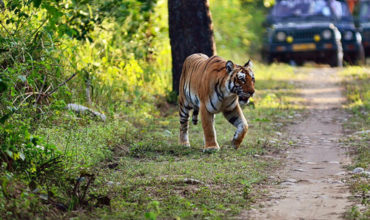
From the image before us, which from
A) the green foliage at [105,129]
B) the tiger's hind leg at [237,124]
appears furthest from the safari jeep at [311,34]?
the tiger's hind leg at [237,124]

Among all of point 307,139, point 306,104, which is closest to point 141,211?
point 307,139

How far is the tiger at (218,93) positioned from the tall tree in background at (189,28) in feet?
8.51

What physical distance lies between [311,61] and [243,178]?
13.7 m

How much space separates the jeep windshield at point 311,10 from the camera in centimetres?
1761

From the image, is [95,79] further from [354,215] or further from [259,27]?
[259,27]

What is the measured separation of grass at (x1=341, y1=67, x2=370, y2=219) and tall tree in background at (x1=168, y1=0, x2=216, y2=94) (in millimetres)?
2598

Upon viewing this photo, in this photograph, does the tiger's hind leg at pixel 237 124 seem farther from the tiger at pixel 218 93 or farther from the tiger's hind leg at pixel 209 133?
the tiger's hind leg at pixel 209 133

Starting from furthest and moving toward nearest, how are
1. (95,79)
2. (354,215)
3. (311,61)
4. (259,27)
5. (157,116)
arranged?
(259,27)
(311,61)
(157,116)
(95,79)
(354,215)

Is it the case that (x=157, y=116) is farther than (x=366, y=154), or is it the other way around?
(x=157, y=116)

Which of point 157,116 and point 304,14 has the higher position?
point 304,14

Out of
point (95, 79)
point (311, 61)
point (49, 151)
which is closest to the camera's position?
point (49, 151)

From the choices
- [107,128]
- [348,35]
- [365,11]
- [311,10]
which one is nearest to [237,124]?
[107,128]

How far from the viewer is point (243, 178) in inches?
239

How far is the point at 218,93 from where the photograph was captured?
24.0 feet
